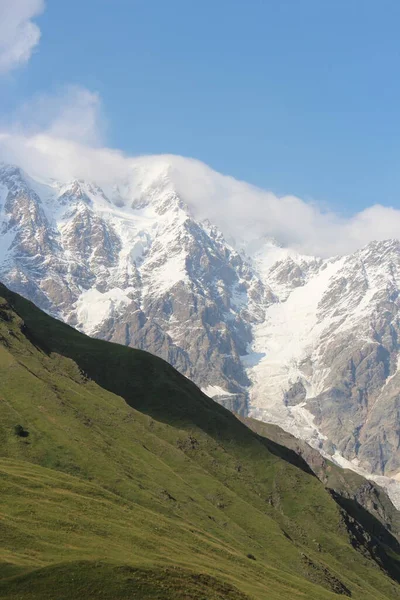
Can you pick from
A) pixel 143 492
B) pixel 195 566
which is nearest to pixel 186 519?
pixel 143 492

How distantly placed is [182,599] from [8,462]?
251ft

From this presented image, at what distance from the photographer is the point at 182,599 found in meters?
89.9

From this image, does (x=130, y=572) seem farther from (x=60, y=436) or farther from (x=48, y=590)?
(x=60, y=436)

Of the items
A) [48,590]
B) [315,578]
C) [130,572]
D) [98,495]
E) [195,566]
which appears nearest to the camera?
[48,590]

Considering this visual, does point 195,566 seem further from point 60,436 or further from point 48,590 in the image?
point 60,436

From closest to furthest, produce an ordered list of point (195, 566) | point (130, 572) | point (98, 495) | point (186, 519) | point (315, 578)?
1. point (130, 572)
2. point (195, 566)
3. point (98, 495)
4. point (186, 519)
5. point (315, 578)

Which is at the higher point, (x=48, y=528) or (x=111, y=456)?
(x=111, y=456)

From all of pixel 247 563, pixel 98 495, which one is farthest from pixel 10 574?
pixel 247 563

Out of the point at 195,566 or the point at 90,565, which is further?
the point at 195,566

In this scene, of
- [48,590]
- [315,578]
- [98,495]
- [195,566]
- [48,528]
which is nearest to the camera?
[48,590]

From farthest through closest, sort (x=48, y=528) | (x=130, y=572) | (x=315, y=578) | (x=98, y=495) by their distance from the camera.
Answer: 1. (x=315, y=578)
2. (x=98, y=495)
3. (x=48, y=528)
4. (x=130, y=572)

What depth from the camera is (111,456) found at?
650ft

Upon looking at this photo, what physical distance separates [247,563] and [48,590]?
81.8 meters

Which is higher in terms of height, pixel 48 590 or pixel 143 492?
pixel 143 492
